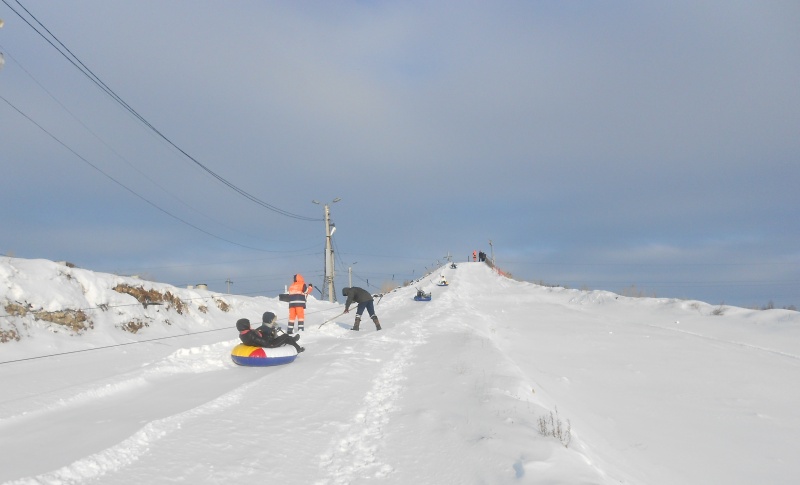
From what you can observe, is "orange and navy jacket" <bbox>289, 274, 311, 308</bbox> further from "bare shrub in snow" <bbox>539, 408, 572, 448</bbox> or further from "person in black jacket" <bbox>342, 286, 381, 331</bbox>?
"bare shrub in snow" <bbox>539, 408, 572, 448</bbox>

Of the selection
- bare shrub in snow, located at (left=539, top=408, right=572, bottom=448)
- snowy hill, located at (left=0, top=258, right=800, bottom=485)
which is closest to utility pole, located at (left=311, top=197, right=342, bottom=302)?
snowy hill, located at (left=0, top=258, right=800, bottom=485)

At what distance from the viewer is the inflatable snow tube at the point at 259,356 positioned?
9031mm

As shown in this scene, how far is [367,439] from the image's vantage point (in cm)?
519

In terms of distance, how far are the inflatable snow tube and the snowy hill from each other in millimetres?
207

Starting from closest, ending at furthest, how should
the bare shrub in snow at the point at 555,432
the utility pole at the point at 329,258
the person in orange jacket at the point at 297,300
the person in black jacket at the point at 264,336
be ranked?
1. the bare shrub in snow at the point at 555,432
2. the person in black jacket at the point at 264,336
3. the person in orange jacket at the point at 297,300
4. the utility pole at the point at 329,258

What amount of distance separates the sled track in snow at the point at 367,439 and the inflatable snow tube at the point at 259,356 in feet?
6.83

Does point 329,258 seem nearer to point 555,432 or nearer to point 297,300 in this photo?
point 297,300

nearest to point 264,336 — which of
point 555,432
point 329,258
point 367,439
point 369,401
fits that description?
point 369,401

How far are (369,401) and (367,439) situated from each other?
4.87 feet

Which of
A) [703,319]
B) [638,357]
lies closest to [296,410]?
[638,357]

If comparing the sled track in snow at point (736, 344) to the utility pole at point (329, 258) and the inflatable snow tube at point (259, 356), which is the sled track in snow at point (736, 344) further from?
the utility pole at point (329, 258)

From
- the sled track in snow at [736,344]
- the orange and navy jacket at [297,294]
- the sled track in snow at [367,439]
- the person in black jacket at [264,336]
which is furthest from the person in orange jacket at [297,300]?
the sled track in snow at [736,344]

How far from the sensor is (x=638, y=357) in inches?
479

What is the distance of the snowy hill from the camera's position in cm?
442
